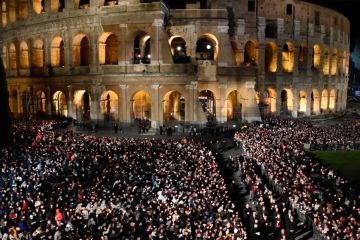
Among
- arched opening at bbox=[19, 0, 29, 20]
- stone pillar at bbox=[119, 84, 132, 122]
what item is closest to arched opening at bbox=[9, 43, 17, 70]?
arched opening at bbox=[19, 0, 29, 20]

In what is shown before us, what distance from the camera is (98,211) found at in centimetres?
1883

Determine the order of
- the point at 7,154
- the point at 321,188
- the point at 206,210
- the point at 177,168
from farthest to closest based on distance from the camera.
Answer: the point at 7,154 < the point at 177,168 < the point at 321,188 < the point at 206,210

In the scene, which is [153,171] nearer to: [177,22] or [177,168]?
[177,168]

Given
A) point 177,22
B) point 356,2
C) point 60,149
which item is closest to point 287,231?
point 60,149

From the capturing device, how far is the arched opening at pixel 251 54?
167ft

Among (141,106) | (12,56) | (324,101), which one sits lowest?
(324,101)

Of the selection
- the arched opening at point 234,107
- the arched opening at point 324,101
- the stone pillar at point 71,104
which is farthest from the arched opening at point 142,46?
the arched opening at point 324,101

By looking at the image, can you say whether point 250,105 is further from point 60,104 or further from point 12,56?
point 12,56

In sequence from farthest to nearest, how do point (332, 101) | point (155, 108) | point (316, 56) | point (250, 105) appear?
Result: point (332, 101)
point (316, 56)
point (250, 105)
point (155, 108)

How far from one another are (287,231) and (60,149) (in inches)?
633

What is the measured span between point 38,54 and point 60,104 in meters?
7.24

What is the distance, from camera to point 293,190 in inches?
831

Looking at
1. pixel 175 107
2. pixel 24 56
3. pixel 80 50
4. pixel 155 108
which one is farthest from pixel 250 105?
pixel 24 56

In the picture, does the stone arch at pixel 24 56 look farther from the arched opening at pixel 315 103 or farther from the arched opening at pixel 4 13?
the arched opening at pixel 315 103
